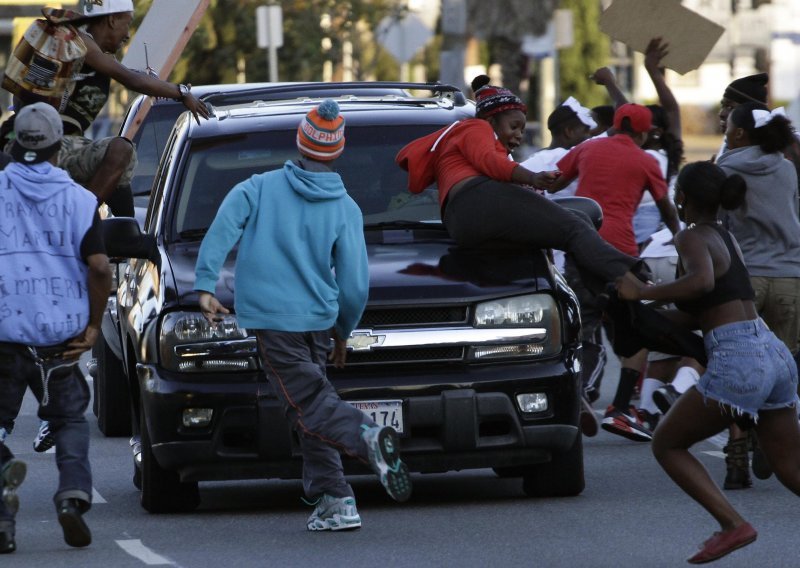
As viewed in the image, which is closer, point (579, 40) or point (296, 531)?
point (296, 531)

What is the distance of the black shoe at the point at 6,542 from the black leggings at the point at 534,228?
2.54 m

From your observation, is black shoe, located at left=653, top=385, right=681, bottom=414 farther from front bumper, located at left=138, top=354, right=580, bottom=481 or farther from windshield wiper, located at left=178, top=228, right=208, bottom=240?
windshield wiper, located at left=178, top=228, right=208, bottom=240

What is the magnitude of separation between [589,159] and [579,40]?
53.0 metres

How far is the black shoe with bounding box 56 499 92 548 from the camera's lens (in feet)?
26.1

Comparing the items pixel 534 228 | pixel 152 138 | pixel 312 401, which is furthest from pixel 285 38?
pixel 312 401

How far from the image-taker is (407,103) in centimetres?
1062

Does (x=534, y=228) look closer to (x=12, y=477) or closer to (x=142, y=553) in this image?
(x=142, y=553)

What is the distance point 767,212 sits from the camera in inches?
397

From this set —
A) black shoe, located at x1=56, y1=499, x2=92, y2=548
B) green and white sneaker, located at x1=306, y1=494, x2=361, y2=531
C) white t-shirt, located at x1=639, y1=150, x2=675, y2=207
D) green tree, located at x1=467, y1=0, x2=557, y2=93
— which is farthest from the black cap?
green tree, located at x1=467, y1=0, x2=557, y2=93

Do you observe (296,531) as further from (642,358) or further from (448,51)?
(448,51)

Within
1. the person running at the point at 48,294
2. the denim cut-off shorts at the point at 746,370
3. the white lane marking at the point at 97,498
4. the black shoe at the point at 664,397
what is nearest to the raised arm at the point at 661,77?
the black shoe at the point at 664,397

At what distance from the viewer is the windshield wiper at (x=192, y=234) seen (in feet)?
31.4

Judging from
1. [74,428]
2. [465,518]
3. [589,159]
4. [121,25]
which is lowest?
[465,518]

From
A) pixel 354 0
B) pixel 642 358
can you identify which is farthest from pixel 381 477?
pixel 354 0
